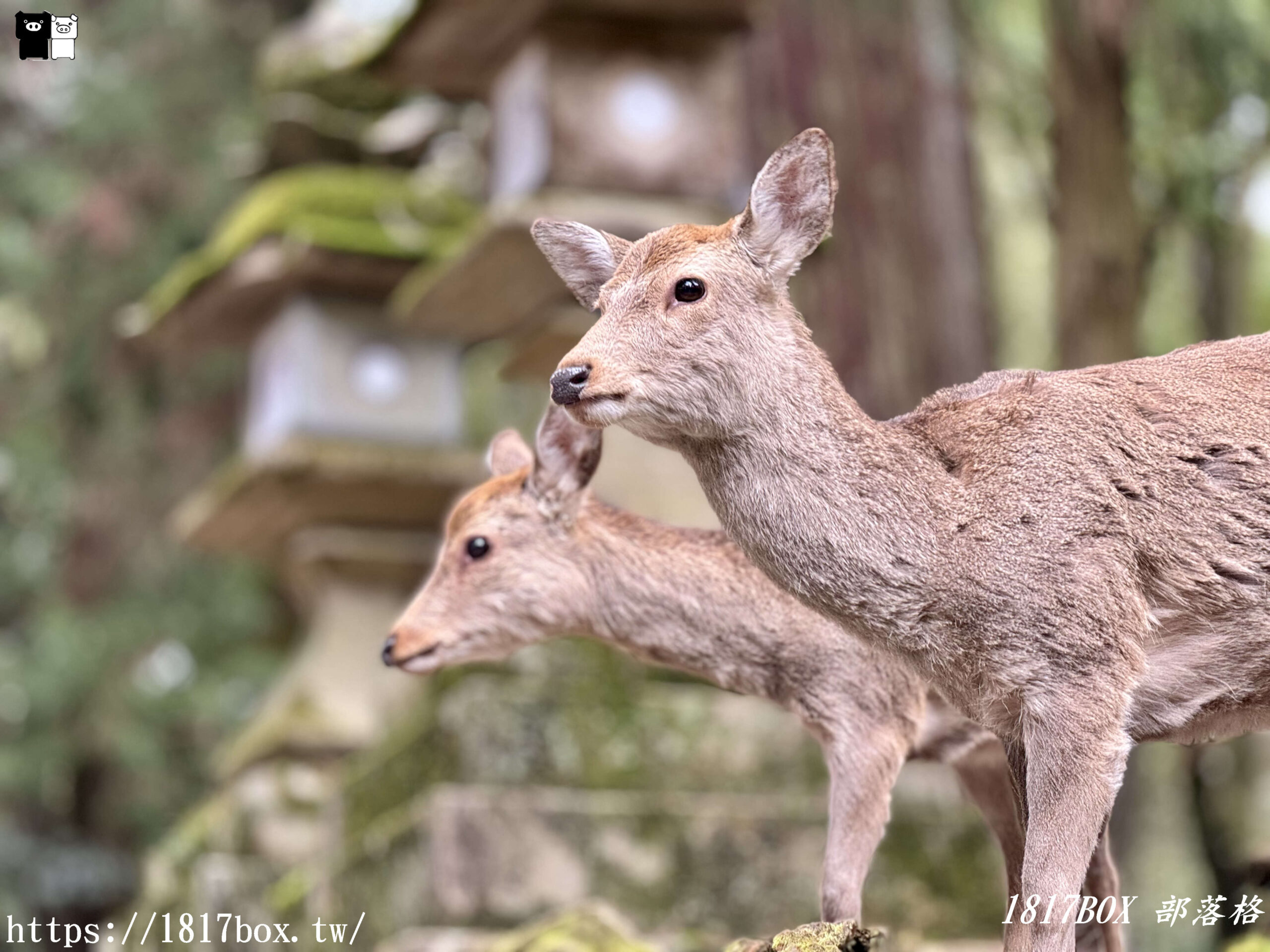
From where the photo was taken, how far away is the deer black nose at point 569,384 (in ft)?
10.2

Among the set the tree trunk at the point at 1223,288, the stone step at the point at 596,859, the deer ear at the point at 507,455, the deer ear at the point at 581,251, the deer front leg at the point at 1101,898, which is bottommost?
the stone step at the point at 596,859

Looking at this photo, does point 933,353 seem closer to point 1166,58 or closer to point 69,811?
point 1166,58

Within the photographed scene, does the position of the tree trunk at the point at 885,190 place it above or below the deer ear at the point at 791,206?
above

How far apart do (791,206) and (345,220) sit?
635 centimetres

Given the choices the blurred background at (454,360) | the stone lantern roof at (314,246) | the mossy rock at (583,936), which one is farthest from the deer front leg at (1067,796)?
Answer: the stone lantern roof at (314,246)

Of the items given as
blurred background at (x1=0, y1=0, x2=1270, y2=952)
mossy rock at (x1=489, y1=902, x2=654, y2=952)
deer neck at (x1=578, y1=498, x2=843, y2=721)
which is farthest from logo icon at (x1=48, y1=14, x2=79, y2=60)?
mossy rock at (x1=489, y1=902, x2=654, y2=952)

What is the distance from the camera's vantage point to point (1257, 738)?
10578mm

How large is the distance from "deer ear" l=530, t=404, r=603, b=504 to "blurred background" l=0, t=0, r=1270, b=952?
2.00m

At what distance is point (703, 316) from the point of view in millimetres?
3246

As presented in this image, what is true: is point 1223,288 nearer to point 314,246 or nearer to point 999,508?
point 314,246

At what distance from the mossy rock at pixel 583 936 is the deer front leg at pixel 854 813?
113 centimetres

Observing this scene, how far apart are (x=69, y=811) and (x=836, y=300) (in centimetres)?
856

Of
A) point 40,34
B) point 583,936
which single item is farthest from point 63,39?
point 583,936

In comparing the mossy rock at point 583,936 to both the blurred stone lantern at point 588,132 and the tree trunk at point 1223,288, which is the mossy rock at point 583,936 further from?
the tree trunk at point 1223,288
